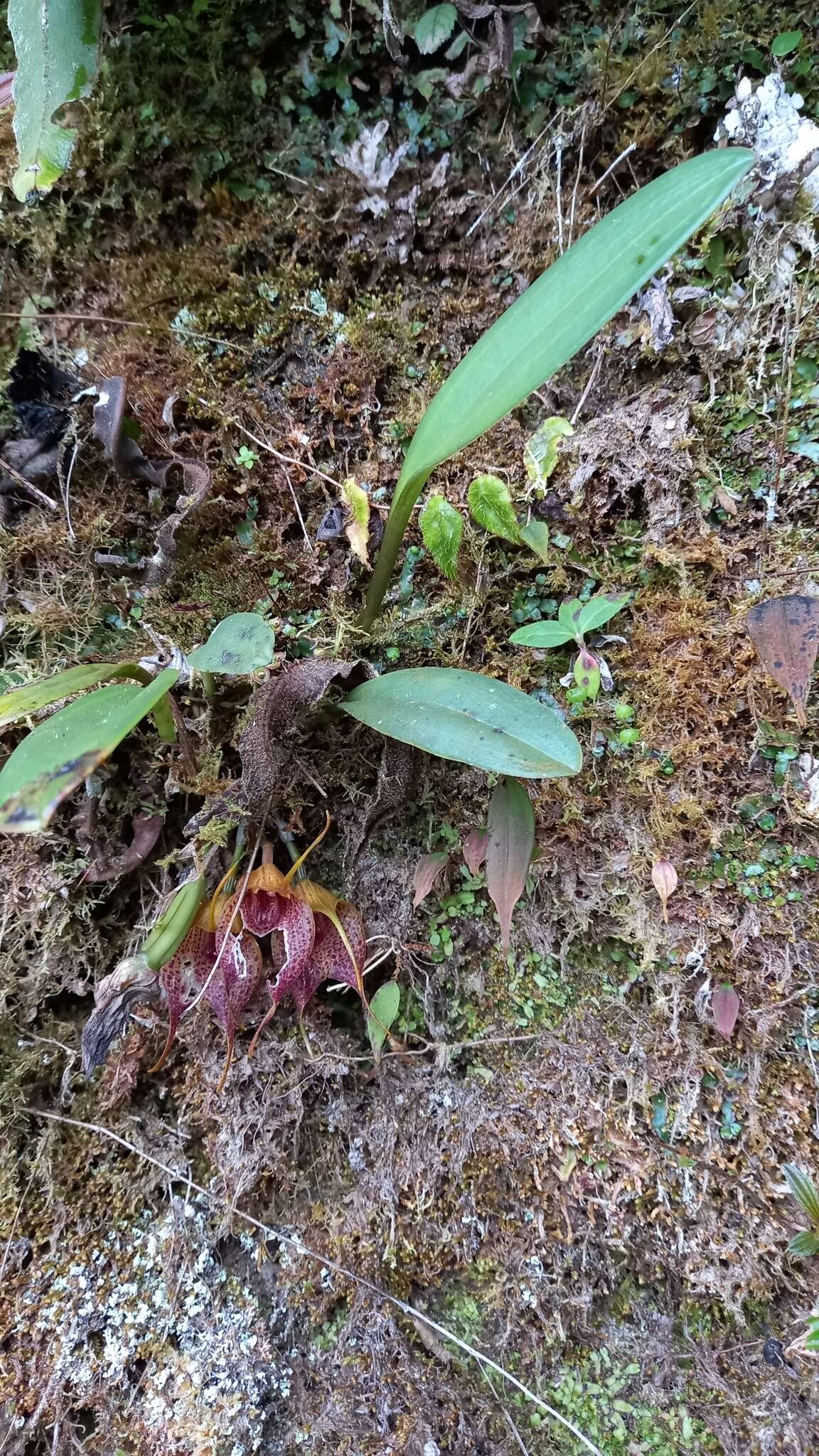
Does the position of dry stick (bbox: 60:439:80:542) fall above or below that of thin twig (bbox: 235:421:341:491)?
below

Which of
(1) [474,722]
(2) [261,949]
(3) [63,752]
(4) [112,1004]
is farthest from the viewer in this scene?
(2) [261,949]

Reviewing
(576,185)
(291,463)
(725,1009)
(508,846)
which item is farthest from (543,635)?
(576,185)

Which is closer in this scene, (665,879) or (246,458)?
(665,879)

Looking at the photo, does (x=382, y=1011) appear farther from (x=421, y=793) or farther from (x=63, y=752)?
(x=63, y=752)

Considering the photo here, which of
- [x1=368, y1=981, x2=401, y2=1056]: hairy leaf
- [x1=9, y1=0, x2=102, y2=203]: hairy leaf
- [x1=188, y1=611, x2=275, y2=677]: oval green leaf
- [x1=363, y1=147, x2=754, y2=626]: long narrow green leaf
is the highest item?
[x1=9, y1=0, x2=102, y2=203]: hairy leaf

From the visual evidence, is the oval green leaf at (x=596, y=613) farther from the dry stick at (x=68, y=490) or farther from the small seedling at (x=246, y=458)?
the dry stick at (x=68, y=490)

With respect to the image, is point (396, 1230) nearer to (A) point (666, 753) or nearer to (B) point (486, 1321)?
(B) point (486, 1321)

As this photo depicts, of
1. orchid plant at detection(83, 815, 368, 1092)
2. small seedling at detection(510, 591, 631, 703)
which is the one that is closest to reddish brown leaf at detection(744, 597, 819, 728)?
small seedling at detection(510, 591, 631, 703)

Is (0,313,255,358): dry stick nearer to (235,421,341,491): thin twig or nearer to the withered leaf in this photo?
(235,421,341,491): thin twig
